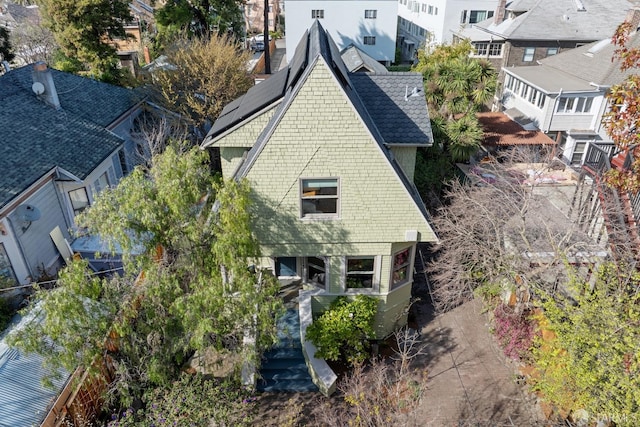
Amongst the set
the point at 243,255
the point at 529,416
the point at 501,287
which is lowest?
the point at 529,416

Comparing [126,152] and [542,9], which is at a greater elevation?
[542,9]

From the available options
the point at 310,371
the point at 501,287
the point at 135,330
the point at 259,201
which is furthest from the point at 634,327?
the point at 135,330

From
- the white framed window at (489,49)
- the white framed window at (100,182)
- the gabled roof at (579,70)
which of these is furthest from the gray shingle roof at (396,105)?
the white framed window at (489,49)

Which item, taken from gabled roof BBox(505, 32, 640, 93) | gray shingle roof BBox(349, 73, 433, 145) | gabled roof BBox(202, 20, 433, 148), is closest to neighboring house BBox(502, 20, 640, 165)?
gabled roof BBox(505, 32, 640, 93)

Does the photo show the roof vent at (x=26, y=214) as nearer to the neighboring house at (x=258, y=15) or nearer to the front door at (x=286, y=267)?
the front door at (x=286, y=267)

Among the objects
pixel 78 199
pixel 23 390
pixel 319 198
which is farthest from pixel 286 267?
pixel 78 199

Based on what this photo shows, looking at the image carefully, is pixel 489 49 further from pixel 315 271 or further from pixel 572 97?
pixel 315 271

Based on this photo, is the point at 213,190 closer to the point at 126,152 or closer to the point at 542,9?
the point at 126,152
